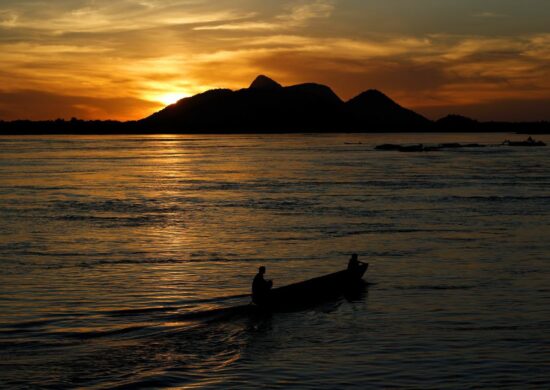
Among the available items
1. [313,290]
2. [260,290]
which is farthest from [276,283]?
[260,290]

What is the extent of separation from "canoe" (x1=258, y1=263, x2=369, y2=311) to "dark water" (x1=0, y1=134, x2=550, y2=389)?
96 cm

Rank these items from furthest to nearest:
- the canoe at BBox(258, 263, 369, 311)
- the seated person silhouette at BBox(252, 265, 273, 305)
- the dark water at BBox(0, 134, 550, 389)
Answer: the canoe at BBox(258, 263, 369, 311) < the seated person silhouette at BBox(252, 265, 273, 305) < the dark water at BBox(0, 134, 550, 389)

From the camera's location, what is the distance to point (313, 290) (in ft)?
119

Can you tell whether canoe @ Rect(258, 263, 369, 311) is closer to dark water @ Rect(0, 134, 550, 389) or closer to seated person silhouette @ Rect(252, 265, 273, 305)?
seated person silhouette @ Rect(252, 265, 273, 305)

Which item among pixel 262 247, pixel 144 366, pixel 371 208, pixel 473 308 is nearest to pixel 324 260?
pixel 262 247

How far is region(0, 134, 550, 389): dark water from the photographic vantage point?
25391 mm

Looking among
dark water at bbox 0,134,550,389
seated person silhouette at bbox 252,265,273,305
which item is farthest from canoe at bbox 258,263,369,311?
dark water at bbox 0,134,550,389

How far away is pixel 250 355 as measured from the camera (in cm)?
2719

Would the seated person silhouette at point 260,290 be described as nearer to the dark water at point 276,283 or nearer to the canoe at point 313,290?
the canoe at point 313,290

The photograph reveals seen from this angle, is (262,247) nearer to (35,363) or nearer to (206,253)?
(206,253)

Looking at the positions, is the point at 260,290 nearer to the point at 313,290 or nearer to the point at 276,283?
the point at 313,290

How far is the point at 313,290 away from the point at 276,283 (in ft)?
12.6

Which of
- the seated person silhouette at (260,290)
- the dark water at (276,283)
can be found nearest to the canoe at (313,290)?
the seated person silhouette at (260,290)

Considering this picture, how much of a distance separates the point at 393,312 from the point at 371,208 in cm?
4222
